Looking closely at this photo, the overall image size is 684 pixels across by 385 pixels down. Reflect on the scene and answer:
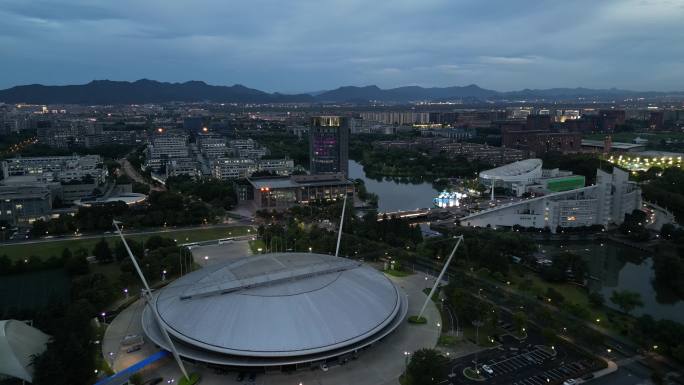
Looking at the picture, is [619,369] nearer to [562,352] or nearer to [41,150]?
[562,352]

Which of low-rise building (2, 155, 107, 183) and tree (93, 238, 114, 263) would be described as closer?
tree (93, 238, 114, 263)

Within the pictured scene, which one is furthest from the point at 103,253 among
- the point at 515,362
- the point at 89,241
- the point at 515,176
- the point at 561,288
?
the point at 515,176

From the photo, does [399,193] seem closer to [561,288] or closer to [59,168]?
[561,288]

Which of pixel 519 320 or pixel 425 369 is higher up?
pixel 425 369

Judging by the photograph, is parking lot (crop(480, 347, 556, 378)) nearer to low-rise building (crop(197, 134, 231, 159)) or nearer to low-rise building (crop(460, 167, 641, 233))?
low-rise building (crop(460, 167, 641, 233))

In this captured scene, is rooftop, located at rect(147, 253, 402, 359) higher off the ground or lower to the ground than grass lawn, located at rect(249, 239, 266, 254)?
higher

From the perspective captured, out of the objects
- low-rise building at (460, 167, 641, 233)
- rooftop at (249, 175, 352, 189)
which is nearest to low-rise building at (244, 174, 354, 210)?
rooftop at (249, 175, 352, 189)

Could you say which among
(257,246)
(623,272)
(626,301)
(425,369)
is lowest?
(623,272)

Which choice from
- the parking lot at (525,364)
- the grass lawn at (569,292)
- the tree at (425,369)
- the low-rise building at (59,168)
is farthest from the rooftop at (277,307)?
the low-rise building at (59,168)
